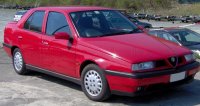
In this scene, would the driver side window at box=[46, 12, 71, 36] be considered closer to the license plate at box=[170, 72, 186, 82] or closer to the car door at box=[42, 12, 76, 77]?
the car door at box=[42, 12, 76, 77]

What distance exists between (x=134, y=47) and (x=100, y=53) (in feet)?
1.79

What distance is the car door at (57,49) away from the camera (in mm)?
6835

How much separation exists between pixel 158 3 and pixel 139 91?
145 feet

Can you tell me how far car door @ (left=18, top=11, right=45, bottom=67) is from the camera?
7716 millimetres

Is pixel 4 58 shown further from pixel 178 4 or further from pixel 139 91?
pixel 178 4

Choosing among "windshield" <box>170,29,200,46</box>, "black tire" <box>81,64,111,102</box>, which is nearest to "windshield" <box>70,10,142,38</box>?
"black tire" <box>81,64,111,102</box>

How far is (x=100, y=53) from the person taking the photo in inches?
245

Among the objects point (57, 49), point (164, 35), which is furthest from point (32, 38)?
point (164, 35)

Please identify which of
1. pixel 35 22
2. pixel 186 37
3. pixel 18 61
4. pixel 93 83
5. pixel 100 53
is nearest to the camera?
pixel 100 53

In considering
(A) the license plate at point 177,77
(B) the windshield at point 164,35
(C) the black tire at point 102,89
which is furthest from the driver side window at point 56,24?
(B) the windshield at point 164,35

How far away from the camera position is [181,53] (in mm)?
6402

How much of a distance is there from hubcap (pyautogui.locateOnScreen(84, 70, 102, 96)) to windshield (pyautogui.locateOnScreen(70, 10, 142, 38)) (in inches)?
27.8

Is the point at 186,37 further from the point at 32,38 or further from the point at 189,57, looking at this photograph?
the point at 32,38

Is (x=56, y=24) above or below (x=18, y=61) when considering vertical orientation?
above
